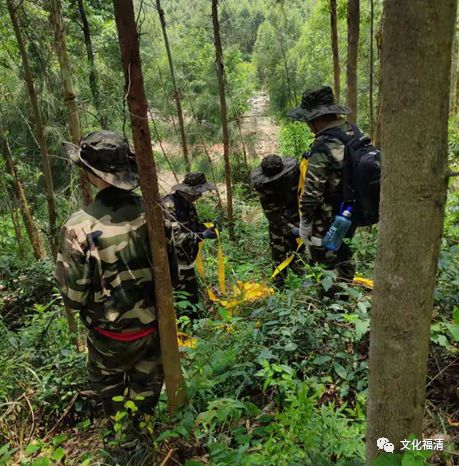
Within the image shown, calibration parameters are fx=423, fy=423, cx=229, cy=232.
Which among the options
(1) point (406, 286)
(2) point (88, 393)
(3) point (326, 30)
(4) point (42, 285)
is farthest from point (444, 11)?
(3) point (326, 30)

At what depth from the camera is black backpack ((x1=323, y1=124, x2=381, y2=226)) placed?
3271 mm

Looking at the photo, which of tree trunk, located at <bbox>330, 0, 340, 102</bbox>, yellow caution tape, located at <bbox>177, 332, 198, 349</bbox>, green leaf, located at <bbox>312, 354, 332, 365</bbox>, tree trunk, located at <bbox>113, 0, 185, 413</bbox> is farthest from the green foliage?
tree trunk, located at <bbox>113, 0, 185, 413</bbox>

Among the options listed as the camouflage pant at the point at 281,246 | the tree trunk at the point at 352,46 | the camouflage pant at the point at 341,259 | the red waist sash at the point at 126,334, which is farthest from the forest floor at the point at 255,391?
the tree trunk at the point at 352,46

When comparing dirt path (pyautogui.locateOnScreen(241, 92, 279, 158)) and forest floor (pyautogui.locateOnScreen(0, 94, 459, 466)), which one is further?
dirt path (pyautogui.locateOnScreen(241, 92, 279, 158))

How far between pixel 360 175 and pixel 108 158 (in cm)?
198

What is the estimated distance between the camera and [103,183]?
232 cm

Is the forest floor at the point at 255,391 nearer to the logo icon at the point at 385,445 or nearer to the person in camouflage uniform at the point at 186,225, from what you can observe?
the logo icon at the point at 385,445

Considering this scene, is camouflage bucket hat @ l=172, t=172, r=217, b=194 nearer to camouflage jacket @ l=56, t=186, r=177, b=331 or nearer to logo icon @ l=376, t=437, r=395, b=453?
camouflage jacket @ l=56, t=186, r=177, b=331

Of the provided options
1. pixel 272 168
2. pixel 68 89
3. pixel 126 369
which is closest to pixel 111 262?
pixel 126 369

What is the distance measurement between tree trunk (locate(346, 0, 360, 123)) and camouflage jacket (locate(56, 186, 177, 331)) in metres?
3.21

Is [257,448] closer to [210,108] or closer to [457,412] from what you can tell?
[457,412]

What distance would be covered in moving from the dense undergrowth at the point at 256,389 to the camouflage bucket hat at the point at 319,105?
138cm

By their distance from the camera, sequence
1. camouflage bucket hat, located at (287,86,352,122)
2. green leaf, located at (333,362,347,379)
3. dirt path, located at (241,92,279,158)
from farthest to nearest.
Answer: dirt path, located at (241,92,279,158), camouflage bucket hat, located at (287,86,352,122), green leaf, located at (333,362,347,379)

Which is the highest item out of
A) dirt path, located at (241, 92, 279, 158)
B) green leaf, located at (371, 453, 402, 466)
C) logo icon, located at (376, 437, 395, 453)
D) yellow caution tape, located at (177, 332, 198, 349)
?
green leaf, located at (371, 453, 402, 466)
